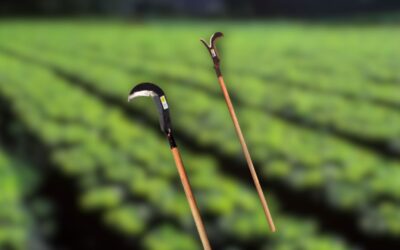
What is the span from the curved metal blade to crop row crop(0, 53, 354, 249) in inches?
33.7

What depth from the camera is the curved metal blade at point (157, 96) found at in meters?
1.06

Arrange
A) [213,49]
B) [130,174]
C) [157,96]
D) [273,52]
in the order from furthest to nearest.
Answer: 1. [273,52]
2. [130,174]
3. [213,49]
4. [157,96]

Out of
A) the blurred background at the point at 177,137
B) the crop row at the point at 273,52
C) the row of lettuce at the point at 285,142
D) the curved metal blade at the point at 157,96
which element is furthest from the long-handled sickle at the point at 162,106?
the crop row at the point at 273,52

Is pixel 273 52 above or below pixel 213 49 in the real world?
above

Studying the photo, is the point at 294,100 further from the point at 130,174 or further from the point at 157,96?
the point at 157,96

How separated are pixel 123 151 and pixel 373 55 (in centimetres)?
253

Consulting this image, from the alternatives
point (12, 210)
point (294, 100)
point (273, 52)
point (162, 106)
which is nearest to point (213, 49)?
point (162, 106)

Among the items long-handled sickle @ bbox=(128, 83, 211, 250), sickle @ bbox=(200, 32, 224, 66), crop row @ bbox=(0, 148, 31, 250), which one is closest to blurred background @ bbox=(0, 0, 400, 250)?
crop row @ bbox=(0, 148, 31, 250)

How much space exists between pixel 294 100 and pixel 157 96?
2221mm

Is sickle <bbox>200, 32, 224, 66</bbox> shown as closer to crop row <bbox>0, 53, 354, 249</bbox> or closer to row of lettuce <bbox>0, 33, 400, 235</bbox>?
crop row <bbox>0, 53, 354, 249</bbox>

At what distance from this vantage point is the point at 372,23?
224 inches

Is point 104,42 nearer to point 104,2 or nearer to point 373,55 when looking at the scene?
point 104,2

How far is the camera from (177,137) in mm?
2648

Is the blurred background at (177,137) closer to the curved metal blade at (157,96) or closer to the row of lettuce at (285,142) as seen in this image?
the row of lettuce at (285,142)
